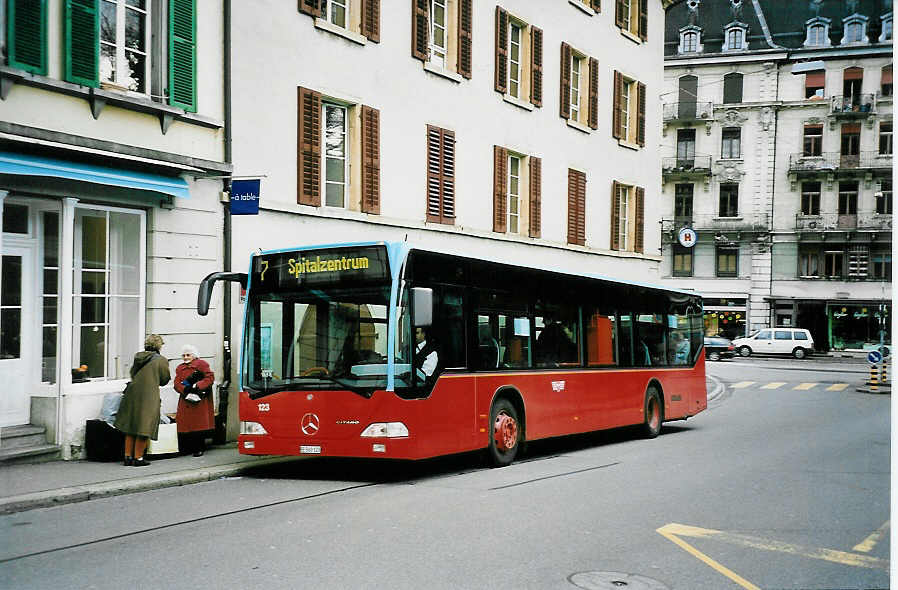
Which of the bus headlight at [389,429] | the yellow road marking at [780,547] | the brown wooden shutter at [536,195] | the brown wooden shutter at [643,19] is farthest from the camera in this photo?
the brown wooden shutter at [643,19]

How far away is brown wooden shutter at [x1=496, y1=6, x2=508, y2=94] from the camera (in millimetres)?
22016

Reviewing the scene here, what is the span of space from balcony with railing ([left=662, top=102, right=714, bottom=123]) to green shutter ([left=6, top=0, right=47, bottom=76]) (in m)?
36.0

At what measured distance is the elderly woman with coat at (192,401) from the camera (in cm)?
1286

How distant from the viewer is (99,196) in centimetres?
1262

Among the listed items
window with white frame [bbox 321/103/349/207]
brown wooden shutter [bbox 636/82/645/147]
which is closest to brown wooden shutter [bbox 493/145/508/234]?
window with white frame [bbox 321/103/349/207]

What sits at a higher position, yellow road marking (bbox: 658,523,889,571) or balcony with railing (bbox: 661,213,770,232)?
balcony with railing (bbox: 661,213,770,232)

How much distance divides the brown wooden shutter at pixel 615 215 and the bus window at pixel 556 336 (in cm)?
1346

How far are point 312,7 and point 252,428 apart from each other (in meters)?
8.11

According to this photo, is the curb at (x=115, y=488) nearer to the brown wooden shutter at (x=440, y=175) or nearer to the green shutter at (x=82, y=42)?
the green shutter at (x=82, y=42)

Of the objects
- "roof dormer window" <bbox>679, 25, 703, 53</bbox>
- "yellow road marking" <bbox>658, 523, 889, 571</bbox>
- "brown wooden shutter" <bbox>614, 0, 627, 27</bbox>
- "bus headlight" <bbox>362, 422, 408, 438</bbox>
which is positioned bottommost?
"yellow road marking" <bbox>658, 523, 889, 571</bbox>

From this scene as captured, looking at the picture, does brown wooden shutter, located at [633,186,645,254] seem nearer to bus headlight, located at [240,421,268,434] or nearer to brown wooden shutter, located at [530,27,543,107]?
brown wooden shutter, located at [530,27,543,107]

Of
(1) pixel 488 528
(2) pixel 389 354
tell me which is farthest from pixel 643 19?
(1) pixel 488 528

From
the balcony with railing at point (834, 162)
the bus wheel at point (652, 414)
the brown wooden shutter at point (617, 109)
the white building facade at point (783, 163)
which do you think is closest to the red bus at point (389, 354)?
the bus wheel at point (652, 414)

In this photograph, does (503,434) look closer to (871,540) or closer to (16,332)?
(871,540)
